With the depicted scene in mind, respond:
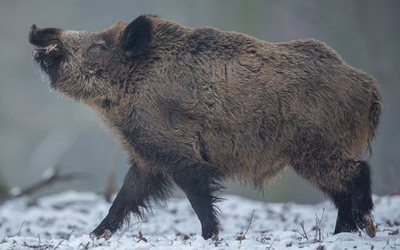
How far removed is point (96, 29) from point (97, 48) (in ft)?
68.2

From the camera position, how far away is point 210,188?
766 centimetres

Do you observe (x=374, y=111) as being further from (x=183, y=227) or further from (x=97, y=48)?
(x=183, y=227)

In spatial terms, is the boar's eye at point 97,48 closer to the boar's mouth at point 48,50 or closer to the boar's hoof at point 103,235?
the boar's mouth at point 48,50

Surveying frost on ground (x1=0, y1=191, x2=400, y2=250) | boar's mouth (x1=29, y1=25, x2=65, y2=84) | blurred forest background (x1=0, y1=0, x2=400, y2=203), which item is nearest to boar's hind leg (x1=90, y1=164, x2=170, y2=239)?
frost on ground (x1=0, y1=191, x2=400, y2=250)

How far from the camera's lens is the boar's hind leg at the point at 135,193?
8.19 metres

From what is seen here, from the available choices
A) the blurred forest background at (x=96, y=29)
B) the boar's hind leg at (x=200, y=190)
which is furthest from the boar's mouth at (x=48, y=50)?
the blurred forest background at (x=96, y=29)

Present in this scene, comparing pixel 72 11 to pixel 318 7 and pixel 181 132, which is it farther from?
pixel 181 132

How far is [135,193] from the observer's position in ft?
27.0

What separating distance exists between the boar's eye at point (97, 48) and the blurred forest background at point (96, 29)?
923 centimetres

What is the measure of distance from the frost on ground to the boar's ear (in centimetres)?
171

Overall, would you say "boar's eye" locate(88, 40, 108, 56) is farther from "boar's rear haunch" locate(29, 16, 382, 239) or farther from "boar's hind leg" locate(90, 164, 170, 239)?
"boar's hind leg" locate(90, 164, 170, 239)

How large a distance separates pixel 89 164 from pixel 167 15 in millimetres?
7346

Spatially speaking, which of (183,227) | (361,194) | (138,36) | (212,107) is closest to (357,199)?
(361,194)

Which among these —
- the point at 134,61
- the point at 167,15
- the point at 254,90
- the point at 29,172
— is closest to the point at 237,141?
the point at 254,90
